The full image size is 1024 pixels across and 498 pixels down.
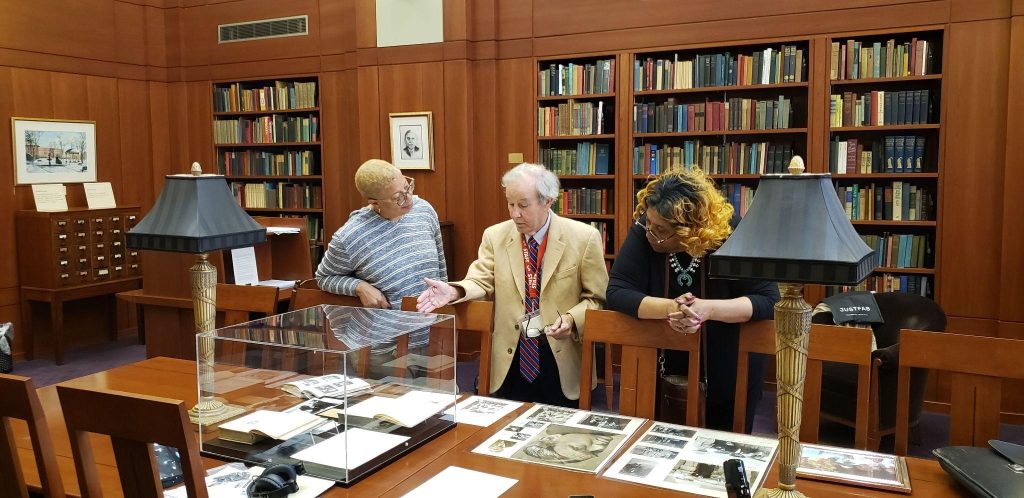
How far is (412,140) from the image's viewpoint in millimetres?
6402

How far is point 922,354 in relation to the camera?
7.38ft

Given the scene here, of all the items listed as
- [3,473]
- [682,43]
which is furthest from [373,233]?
[682,43]

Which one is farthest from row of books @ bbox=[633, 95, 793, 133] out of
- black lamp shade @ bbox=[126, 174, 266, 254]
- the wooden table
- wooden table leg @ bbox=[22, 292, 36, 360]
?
wooden table leg @ bbox=[22, 292, 36, 360]

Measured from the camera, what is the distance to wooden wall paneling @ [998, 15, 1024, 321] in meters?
4.61

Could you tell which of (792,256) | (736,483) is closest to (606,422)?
(736,483)

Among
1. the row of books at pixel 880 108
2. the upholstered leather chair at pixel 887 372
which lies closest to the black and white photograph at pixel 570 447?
the upholstered leather chair at pixel 887 372

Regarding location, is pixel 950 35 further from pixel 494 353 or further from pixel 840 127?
pixel 494 353

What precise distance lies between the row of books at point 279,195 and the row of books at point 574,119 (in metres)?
2.35

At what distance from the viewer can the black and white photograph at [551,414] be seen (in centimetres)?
243

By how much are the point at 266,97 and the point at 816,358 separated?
6.24 m

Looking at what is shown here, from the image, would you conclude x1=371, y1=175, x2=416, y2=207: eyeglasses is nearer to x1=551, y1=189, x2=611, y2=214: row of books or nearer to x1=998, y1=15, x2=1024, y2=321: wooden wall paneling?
x1=551, y1=189, x2=611, y2=214: row of books

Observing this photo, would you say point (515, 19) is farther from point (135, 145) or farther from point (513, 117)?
point (135, 145)

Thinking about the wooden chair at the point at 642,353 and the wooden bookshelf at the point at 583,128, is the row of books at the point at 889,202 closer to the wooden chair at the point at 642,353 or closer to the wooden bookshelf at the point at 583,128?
the wooden bookshelf at the point at 583,128

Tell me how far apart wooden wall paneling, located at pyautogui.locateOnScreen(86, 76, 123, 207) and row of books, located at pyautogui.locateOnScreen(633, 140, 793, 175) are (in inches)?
194
